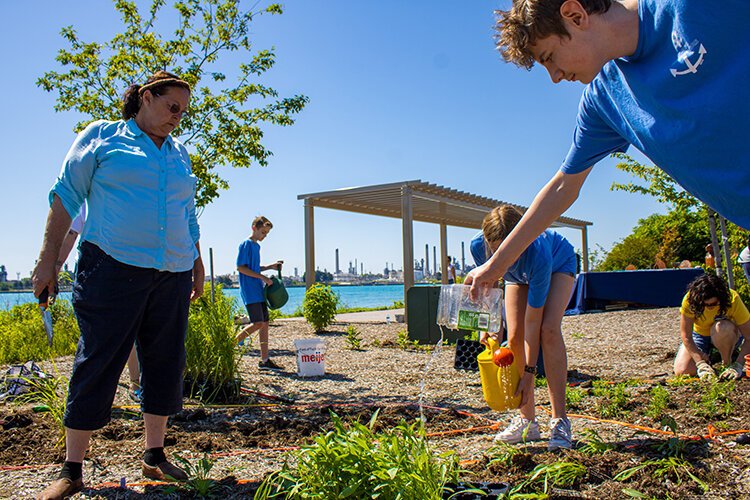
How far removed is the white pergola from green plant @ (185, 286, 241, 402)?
236 inches

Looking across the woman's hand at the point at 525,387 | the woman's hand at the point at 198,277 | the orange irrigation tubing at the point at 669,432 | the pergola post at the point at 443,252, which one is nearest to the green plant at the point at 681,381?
the orange irrigation tubing at the point at 669,432

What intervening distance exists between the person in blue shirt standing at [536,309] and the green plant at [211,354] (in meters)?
2.17

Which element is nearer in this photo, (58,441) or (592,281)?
(58,441)

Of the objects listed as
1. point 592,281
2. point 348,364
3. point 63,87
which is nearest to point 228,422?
point 348,364

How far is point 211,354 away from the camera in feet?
14.8

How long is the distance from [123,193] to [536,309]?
2.08 m

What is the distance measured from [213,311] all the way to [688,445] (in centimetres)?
329

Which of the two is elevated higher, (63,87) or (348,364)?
(63,87)

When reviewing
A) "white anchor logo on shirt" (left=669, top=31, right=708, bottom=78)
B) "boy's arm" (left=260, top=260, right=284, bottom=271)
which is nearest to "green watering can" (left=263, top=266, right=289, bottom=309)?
"boy's arm" (left=260, top=260, right=284, bottom=271)

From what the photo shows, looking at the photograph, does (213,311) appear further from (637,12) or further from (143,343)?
(637,12)

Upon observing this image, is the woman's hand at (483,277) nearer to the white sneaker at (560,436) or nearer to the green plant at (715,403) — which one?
the white sneaker at (560,436)

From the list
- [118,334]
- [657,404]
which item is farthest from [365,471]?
[657,404]

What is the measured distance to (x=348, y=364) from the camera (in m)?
6.75

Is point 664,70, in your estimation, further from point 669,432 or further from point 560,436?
point 669,432
